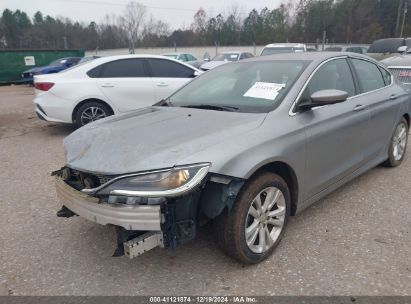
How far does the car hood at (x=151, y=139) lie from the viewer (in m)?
2.33

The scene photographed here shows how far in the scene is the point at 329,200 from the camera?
3.80 m

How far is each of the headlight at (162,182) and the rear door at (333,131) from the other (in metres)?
1.19

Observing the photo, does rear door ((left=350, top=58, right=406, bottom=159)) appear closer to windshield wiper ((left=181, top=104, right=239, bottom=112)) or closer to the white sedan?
windshield wiper ((left=181, top=104, right=239, bottom=112))

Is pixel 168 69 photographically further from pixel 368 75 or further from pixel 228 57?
pixel 228 57

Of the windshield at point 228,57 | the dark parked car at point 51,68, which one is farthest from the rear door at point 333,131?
the dark parked car at point 51,68

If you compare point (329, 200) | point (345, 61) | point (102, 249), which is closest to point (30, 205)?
point (102, 249)

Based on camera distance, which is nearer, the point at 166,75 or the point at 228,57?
the point at 166,75

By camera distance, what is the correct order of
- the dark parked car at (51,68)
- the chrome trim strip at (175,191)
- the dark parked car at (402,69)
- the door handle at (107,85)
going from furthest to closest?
1. the dark parked car at (51,68)
2. the dark parked car at (402,69)
3. the door handle at (107,85)
4. the chrome trim strip at (175,191)

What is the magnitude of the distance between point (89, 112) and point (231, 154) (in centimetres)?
493

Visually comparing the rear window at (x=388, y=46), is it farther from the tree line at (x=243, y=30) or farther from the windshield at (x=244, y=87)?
the tree line at (x=243, y=30)

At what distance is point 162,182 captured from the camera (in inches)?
87.0

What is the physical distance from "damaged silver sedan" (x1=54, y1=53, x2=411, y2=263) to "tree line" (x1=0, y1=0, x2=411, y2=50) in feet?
175

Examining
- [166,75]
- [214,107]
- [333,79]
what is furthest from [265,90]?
[166,75]

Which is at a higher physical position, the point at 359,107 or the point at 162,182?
the point at 359,107
